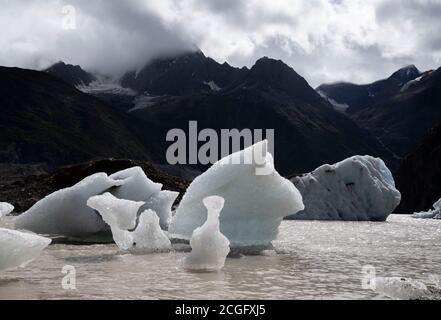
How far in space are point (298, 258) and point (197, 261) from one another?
3.10 metres

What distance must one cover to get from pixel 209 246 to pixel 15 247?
3.49 metres

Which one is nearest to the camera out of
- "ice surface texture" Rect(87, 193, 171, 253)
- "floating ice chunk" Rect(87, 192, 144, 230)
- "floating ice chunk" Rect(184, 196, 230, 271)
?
"floating ice chunk" Rect(184, 196, 230, 271)

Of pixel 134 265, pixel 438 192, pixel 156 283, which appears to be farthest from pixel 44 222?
pixel 438 192

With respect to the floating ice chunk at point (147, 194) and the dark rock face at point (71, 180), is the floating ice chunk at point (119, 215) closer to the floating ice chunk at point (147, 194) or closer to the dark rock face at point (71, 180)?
the floating ice chunk at point (147, 194)

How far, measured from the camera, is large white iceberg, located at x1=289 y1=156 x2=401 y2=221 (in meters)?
40.2

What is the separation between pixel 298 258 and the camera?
12.4 m

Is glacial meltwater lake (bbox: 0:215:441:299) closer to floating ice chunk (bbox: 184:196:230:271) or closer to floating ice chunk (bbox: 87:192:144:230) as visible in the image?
floating ice chunk (bbox: 184:196:230:271)

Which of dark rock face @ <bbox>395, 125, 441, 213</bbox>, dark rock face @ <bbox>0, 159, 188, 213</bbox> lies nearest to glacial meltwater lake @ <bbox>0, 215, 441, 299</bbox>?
dark rock face @ <bbox>0, 159, 188, 213</bbox>

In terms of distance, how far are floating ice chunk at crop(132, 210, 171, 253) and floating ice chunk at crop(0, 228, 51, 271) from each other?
4.65 metres

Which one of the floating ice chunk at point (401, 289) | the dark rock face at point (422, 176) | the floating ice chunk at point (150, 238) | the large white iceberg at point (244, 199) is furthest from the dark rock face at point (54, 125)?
the floating ice chunk at point (401, 289)

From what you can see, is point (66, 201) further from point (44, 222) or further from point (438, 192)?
point (438, 192)

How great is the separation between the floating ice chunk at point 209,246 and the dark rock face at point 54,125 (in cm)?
11292

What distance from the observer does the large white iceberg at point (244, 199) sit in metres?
14.4
